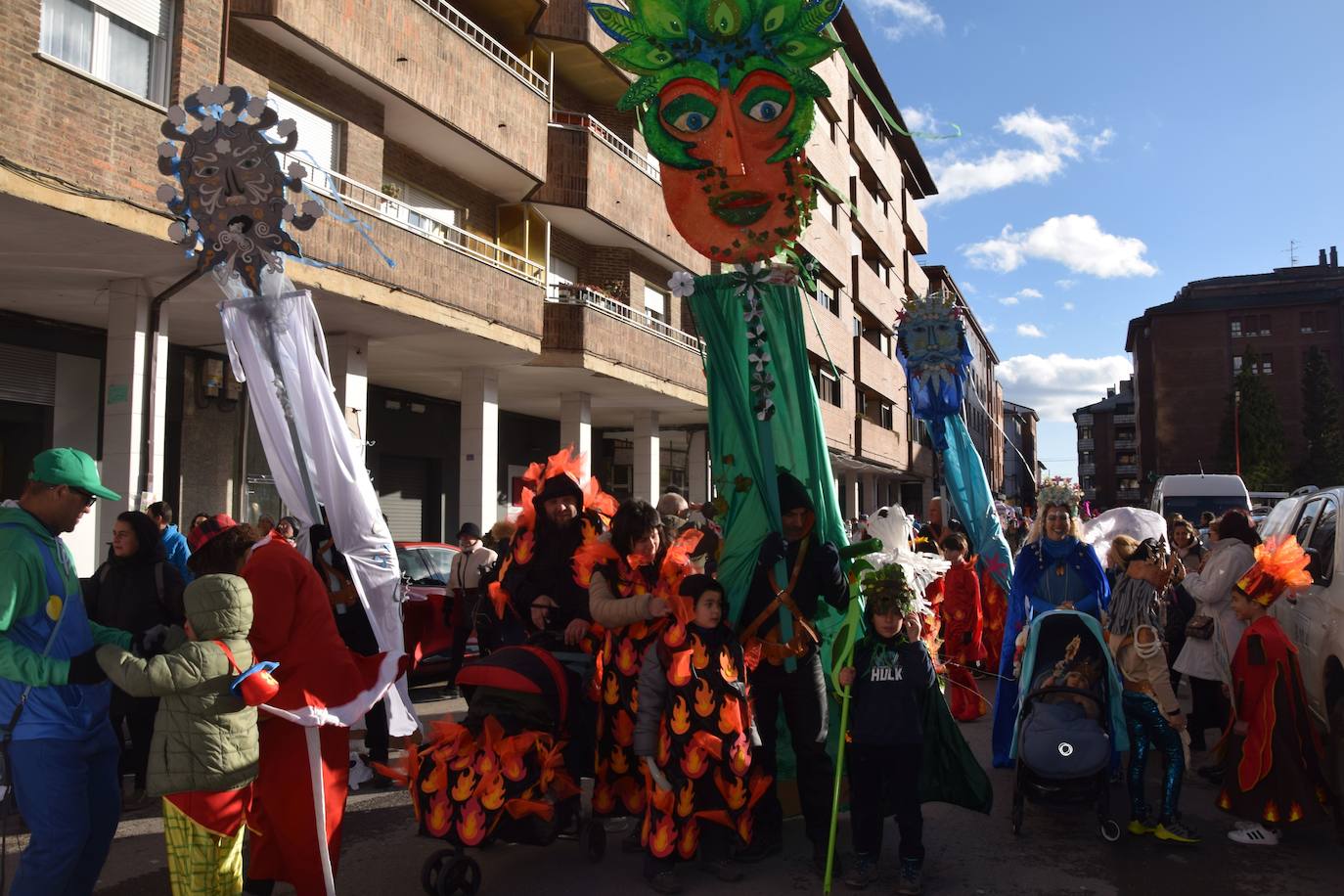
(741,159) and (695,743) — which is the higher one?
(741,159)

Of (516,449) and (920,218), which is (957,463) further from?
(920,218)

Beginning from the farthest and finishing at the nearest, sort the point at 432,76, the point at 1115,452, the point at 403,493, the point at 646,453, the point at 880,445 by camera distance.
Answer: the point at 1115,452
the point at 880,445
the point at 646,453
the point at 403,493
the point at 432,76

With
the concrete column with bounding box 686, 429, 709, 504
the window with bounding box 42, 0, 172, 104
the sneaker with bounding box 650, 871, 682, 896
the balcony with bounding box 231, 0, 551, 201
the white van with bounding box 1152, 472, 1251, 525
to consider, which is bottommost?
the sneaker with bounding box 650, 871, 682, 896

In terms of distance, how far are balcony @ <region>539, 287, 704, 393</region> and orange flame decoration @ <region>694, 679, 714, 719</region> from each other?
12.0m

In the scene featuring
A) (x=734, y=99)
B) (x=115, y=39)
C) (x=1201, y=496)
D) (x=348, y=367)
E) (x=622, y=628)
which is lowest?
(x=622, y=628)

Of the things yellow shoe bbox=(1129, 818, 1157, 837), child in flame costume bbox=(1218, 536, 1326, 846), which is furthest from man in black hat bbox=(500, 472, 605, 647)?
child in flame costume bbox=(1218, 536, 1326, 846)

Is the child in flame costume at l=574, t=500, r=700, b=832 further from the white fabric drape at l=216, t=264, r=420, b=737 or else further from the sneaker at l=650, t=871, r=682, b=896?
the white fabric drape at l=216, t=264, r=420, b=737

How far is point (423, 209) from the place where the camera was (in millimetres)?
17109

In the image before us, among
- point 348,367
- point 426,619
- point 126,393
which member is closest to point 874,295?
point 348,367

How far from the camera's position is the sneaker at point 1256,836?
216 inches

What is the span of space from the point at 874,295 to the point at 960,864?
3690 cm

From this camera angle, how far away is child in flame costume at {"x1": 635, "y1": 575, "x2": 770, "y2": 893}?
4.85m

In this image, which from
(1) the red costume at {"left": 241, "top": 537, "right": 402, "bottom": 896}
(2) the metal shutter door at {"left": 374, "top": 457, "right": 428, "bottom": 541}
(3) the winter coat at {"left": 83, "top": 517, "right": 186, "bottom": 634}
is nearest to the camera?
(1) the red costume at {"left": 241, "top": 537, "right": 402, "bottom": 896}

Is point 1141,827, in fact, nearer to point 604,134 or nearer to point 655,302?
point 604,134
